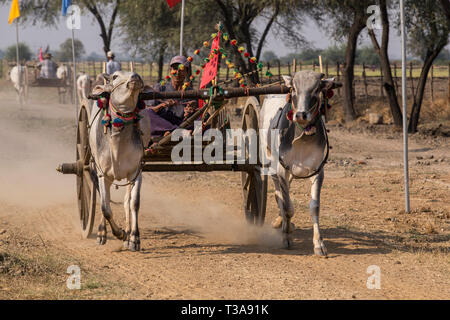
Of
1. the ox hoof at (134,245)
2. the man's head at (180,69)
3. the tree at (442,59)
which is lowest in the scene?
the ox hoof at (134,245)

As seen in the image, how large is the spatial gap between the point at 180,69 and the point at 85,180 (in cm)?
179

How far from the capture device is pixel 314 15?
28.7 metres

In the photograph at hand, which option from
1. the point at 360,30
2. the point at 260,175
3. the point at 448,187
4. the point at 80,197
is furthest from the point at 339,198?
the point at 360,30

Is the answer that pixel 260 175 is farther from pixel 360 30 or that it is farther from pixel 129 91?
pixel 360 30

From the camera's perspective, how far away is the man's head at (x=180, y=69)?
923cm

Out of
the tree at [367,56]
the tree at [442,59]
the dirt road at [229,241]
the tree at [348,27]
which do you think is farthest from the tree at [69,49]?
the dirt road at [229,241]

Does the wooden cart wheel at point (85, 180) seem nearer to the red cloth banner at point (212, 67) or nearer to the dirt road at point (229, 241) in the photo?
the dirt road at point (229, 241)

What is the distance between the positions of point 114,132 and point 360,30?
1589 cm

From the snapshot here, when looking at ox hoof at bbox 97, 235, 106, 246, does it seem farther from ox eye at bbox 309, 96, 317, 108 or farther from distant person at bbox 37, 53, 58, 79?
distant person at bbox 37, 53, 58, 79

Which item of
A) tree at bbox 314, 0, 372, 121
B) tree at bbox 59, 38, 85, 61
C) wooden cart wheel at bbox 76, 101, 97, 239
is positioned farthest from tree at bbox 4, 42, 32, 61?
wooden cart wheel at bbox 76, 101, 97, 239

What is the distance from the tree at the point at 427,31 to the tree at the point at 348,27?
1403mm

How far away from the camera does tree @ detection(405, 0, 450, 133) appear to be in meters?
20.8

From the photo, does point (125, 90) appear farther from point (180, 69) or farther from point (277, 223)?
point (277, 223)

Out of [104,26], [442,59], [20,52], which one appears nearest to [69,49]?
[20,52]
